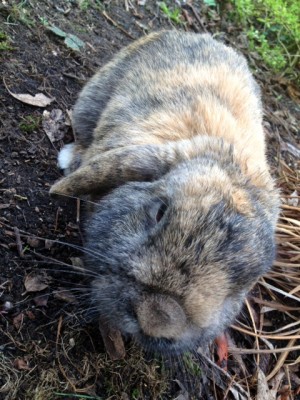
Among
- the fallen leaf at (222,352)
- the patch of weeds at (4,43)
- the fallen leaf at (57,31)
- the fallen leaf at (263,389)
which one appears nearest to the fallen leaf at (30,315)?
the fallen leaf at (222,352)

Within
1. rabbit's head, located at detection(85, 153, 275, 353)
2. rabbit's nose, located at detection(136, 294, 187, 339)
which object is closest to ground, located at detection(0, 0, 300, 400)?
rabbit's head, located at detection(85, 153, 275, 353)

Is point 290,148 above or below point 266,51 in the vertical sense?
below

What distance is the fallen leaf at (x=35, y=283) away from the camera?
11.2 ft

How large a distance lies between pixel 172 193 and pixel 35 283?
103 cm

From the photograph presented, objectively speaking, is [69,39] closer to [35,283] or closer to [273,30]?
[35,283]

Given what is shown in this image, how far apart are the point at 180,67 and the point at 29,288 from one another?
80.4 inches

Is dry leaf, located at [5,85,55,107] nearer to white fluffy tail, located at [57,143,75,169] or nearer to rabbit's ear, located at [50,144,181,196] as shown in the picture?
white fluffy tail, located at [57,143,75,169]

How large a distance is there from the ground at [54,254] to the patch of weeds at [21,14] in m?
0.01

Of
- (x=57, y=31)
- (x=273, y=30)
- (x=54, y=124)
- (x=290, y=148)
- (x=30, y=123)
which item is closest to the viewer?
(x=30, y=123)

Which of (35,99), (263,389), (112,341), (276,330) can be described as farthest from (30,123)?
(263,389)

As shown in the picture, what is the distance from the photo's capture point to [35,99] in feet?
14.7

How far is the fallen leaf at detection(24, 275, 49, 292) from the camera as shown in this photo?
11.2 feet

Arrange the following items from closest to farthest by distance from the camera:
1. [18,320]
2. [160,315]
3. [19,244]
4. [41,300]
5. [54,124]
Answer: [160,315] < [18,320] < [41,300] < [19,244] < [54,124]

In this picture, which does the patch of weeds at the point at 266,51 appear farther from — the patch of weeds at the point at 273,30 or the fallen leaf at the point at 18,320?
the fallen leaf at the point at 18,320
